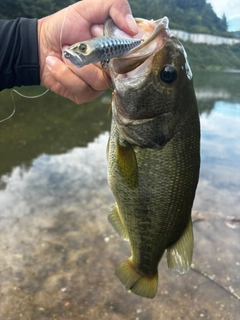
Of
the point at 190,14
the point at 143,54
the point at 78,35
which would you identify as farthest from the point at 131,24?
the point at 190,14

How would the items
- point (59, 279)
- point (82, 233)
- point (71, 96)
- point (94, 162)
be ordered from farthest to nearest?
point (94, 162) → point (82, 233) → point (59, 279) → point (71, 96)

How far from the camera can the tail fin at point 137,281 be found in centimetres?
243

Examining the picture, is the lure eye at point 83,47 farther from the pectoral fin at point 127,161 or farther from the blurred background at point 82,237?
the blurred background at point 82,237

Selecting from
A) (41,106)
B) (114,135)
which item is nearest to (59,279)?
(114,135)

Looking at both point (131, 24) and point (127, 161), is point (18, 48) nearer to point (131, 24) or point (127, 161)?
point (131, 24)

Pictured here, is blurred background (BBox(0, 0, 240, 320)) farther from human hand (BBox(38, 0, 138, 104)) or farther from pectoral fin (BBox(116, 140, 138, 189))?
human hand (BBox(38, 0, 138, 104))

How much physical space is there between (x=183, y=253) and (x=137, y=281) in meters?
0.47

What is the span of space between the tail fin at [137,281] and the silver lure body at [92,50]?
5.37ft

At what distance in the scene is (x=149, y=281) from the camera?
2.45 metres

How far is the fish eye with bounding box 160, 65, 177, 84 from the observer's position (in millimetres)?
1726

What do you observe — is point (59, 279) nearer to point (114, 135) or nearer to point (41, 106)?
point (114, 135)

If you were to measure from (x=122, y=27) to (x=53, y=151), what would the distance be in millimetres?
8067

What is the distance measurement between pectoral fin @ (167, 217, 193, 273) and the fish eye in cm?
99

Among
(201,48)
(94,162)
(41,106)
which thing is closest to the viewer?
(94,162)
